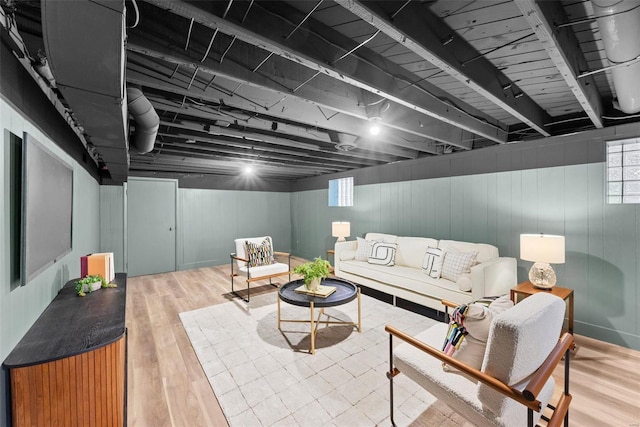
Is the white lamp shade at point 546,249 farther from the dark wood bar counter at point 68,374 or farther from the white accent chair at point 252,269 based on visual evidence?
the dark wood bar counter at point 68,374

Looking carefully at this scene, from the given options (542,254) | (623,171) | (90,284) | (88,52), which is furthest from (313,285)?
(623,171)

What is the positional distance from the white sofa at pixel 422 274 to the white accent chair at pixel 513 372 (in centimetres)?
145

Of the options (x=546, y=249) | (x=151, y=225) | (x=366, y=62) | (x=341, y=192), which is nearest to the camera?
(x=366, y=62)

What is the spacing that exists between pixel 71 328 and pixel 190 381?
99 cm

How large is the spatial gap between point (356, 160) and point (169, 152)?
3034 mm

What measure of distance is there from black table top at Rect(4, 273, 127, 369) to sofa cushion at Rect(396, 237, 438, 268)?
3600 mm

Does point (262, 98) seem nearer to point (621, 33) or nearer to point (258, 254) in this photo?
point (621, 33)

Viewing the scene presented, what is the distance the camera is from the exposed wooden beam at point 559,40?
1.15 meters

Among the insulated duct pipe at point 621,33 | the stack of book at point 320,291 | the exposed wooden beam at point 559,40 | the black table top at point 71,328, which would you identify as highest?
the exposed wooden beam at point 559,40

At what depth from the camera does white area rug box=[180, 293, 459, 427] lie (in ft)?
5.99

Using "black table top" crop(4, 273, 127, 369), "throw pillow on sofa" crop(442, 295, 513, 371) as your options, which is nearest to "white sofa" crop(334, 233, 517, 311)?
"throw pillow on sofa" crop(442, 295, 513, 371)

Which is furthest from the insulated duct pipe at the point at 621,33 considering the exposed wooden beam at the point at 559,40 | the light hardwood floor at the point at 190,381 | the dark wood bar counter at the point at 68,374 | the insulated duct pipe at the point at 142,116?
the dark wood bar counter at the point at 68,374

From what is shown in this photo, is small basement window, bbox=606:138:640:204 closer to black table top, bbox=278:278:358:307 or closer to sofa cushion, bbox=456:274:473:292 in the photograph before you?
sofa cushion, bbox=456:274:473:292

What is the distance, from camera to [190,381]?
2.20 metres
